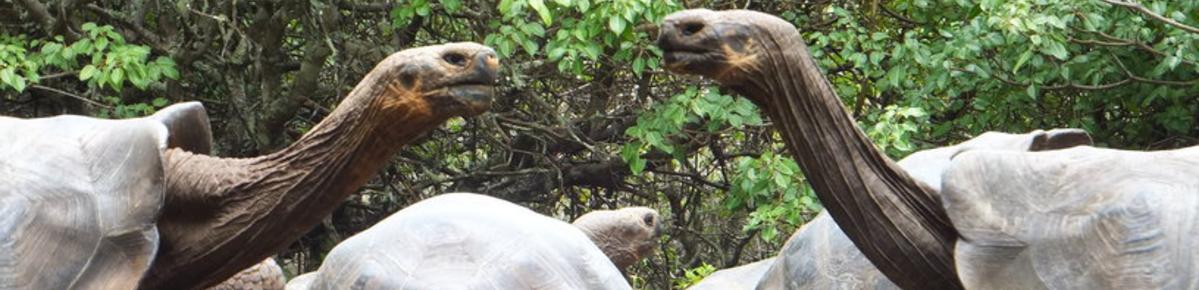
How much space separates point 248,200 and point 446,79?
2.06 ft

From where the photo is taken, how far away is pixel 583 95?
7.75 metres

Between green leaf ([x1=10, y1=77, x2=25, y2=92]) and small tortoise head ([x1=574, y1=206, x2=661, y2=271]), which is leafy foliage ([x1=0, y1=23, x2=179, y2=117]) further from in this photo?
small tortoise head ([x1=574, y1=206, x2=661, y2=271])

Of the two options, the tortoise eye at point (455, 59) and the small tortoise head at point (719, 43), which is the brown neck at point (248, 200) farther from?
the small tortoise head at point (719, 43)

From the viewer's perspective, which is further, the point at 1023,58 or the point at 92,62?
the point at 92,62

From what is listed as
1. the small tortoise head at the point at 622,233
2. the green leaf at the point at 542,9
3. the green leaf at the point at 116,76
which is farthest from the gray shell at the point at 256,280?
the green leaf at the point at 116,76

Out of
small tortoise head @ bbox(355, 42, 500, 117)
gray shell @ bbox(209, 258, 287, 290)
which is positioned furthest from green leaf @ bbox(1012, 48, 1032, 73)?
small tortoise head @ bbox(355, 42, 500, 117)

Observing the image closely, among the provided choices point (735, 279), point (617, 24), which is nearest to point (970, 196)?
point (735, 279)

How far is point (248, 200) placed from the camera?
4535 millimetres

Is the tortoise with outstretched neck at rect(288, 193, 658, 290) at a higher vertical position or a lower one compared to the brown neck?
higher

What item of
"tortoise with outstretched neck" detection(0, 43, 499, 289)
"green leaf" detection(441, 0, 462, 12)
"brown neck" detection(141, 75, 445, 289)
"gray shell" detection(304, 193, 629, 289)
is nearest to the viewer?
"gray shell" detection(304, 193, 629, 289)

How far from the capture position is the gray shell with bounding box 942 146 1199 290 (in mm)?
3973

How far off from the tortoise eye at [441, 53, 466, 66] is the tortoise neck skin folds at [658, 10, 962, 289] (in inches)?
18.8

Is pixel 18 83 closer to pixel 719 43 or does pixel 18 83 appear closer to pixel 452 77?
pixel 452 77

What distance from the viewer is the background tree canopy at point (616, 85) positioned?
6480 millimetres
